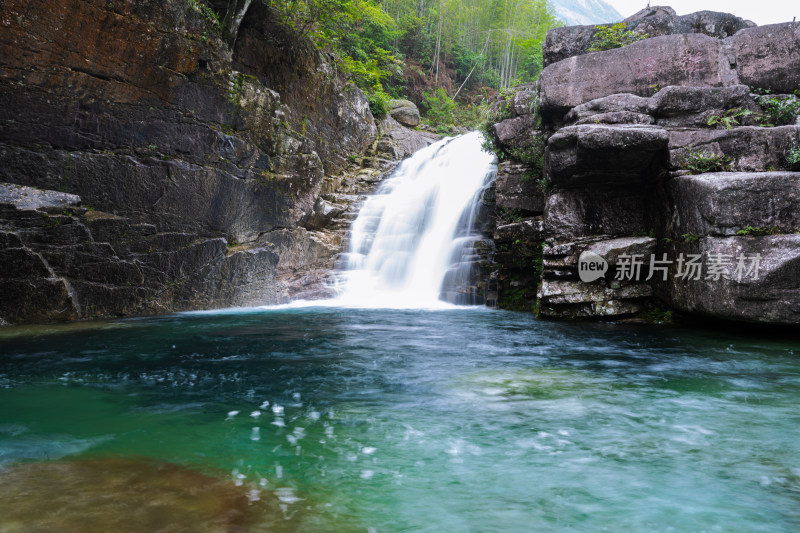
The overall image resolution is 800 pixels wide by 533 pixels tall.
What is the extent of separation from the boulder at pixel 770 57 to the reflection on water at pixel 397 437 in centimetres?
593

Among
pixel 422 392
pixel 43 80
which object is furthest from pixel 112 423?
pixel 43 80

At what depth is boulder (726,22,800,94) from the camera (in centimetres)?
905

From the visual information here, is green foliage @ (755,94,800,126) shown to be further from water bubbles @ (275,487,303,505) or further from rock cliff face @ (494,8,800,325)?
water bubbles @ (275,487,303,505)

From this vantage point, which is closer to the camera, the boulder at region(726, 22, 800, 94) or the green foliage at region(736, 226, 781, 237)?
the green foliage at region(736, 226, 781, 237)

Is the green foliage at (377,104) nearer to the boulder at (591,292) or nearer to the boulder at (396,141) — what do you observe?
the boulder at (396,141)

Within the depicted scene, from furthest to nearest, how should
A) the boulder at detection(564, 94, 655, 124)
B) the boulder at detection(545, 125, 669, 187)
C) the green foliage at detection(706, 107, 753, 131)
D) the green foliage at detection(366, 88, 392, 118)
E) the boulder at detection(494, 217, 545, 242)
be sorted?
the green foliage at detection(366, 88, 392, 118)
the boulder at detection(494, 217, 545, 242)
the boulder at detection(564, 94, 655, 124)
the green foliage at detection(706, 107, 753, 131)
the boulder at detection(545, 125, 669, 187)

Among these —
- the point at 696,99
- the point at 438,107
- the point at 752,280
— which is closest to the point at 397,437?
the point at 752,280

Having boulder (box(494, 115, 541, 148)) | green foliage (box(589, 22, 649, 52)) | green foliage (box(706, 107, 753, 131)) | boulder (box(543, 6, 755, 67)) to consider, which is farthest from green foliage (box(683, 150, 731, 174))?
boulder (box(543, 6, 755, 67))

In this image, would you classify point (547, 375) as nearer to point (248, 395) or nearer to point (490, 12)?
point (248, 395)

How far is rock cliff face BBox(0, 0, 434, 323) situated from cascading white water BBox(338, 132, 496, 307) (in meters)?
1.43

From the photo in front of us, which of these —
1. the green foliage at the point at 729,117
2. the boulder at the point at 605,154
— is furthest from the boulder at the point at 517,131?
the green foliage at the point at 729,117

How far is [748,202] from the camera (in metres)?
6.88

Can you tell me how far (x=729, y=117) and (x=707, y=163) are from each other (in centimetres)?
150

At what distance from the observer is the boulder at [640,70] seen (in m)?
9.48
